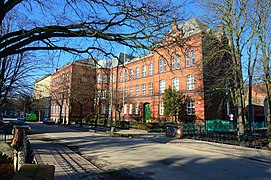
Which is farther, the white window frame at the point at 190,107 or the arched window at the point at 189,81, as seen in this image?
the arched window at the point at 189,81

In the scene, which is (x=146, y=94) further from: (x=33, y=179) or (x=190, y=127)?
(x=33, y=179)

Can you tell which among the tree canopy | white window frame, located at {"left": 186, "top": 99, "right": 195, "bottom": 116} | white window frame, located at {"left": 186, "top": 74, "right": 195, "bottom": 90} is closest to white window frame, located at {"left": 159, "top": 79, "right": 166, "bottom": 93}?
white window frame, located at {"left": 186, "top": 74, "right": 195, "bottom": 90}

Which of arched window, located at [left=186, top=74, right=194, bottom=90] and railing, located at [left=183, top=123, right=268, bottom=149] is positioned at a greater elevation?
arched window, located at [left=186, top=74, right=194, bottom=90]

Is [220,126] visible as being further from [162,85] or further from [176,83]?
→ [162,85]

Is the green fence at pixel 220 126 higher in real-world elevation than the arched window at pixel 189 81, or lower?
lower

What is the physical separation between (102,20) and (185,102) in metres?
29.0

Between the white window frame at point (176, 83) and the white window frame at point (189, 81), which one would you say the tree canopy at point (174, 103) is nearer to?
the white window frame at point (189, 81)

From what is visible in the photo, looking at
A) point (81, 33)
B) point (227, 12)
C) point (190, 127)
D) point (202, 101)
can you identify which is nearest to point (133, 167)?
point (81, 33)

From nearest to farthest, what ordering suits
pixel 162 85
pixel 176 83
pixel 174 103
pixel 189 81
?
pixel 174 103 → pixel 189 81 → pixel 176 83 → pixel 162 85

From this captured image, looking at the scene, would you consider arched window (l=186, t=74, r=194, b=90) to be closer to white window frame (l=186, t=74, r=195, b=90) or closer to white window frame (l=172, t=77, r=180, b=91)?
white window frame (l=186, t=74, r=195, b=90)

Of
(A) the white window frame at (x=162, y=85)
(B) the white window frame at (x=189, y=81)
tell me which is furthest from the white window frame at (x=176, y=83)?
(A) the white window frame at (x=162, y=85)

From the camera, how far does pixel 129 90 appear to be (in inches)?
1939

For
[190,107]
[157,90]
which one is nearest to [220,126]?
[190,107]

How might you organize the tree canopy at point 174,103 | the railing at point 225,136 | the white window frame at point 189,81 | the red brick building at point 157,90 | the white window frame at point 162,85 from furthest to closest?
the white window frame at point 162,85
the white window frame at point 189,81
the tree canopy at point 174,103
the red brick building at point 157,90
the railing at point 225,136
